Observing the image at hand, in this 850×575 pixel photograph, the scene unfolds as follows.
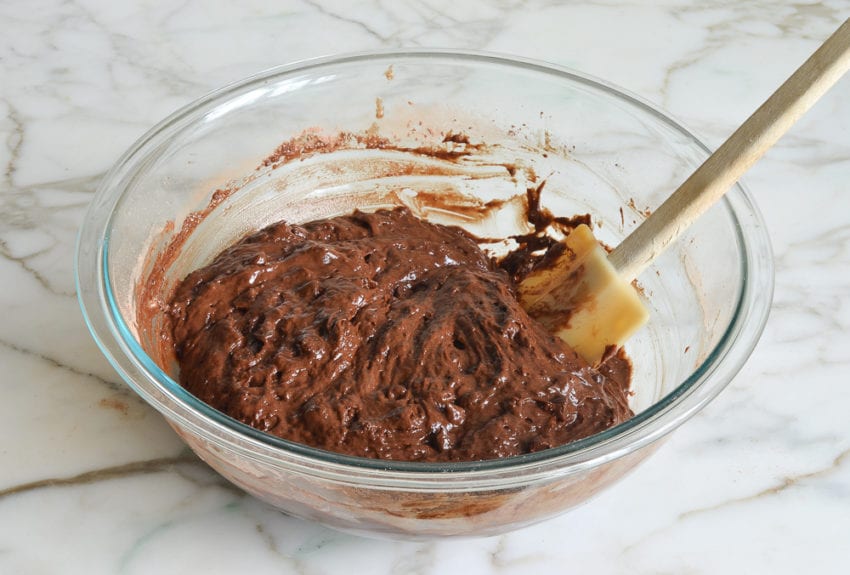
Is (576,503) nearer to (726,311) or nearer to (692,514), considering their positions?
(692,514)

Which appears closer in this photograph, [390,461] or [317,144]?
[390,461]

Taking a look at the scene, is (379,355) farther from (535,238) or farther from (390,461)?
(535,238)

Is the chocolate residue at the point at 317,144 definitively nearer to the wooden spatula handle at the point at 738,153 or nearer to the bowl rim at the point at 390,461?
the bowl rim at the point at 390,461

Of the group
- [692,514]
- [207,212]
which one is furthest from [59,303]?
[692,514]

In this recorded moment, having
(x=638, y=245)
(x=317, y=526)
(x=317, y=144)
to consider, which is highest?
(x=638, y=245)

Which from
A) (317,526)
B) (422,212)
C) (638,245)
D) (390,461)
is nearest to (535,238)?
(422,212)

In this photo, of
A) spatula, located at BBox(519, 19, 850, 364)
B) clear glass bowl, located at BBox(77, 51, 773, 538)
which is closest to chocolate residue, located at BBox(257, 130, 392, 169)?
clear glass bowl, located at BBox(77, 51, 773, 538)

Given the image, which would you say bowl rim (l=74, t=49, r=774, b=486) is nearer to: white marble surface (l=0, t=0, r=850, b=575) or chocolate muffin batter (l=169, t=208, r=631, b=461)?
chocolate muffin batter (l=169, t=208, r=631, b=461)
